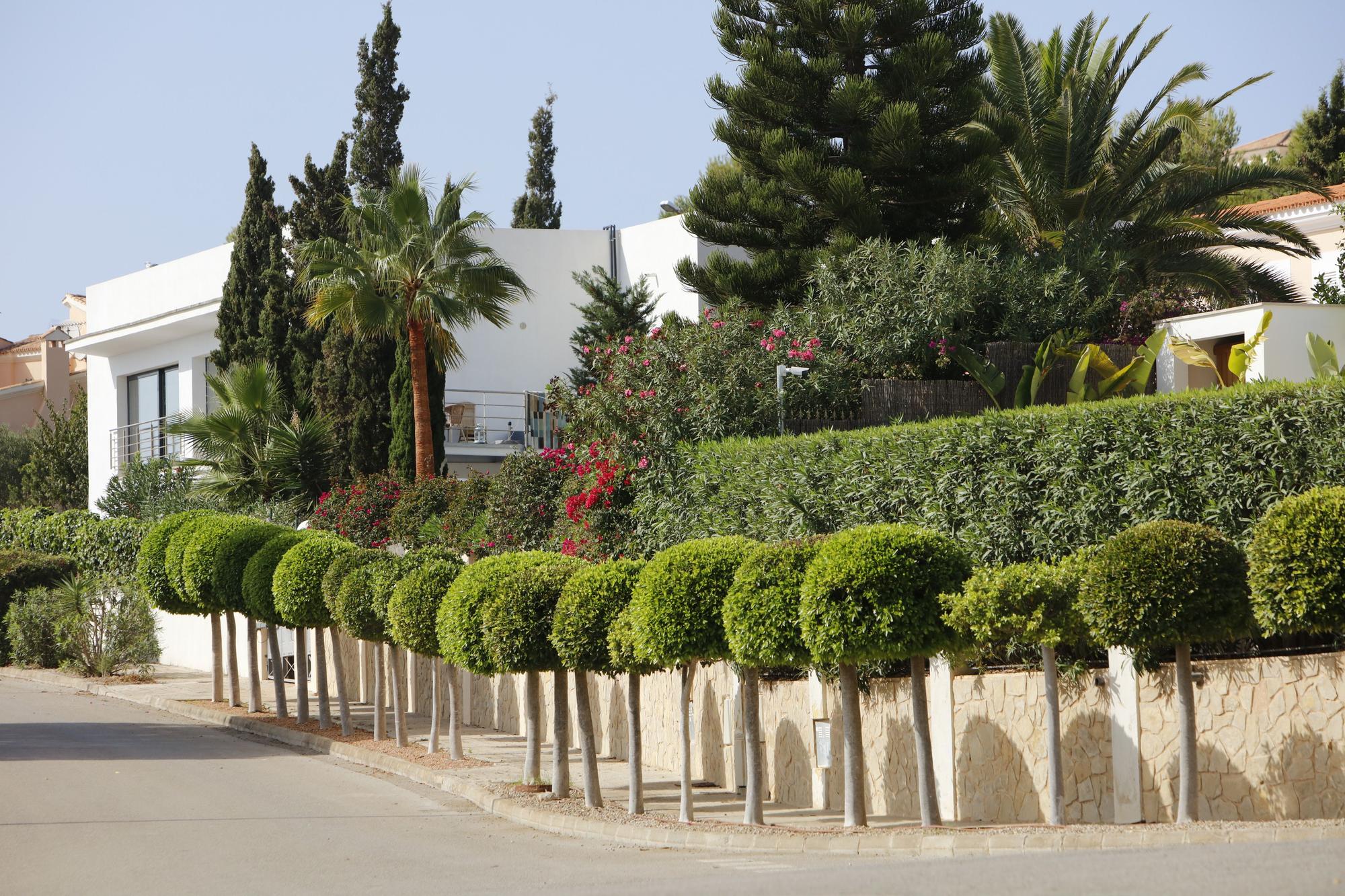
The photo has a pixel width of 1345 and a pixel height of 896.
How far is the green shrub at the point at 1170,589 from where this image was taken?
30.0 feet

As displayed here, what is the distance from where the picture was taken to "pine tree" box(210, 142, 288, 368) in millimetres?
31422

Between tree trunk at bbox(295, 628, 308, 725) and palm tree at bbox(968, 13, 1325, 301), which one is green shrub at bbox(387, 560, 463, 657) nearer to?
tree trunk at bbox(295, 628, 308, 725)

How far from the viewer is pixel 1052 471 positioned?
12.1m

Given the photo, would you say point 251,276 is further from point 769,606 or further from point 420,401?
point 769,606

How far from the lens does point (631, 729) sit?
12.8 meters

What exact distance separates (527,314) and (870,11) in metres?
13.2

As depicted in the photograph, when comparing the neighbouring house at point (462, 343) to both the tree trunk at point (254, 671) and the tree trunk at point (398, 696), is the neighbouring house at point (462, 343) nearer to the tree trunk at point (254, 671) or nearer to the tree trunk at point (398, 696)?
the tree trunk at point (254, 671)

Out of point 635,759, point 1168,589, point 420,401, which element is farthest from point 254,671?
point 1168,589

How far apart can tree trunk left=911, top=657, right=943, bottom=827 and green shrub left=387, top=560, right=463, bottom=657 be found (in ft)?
19.9

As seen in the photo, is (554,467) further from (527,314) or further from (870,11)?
(527,314)

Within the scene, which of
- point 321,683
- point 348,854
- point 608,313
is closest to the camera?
point 348,854

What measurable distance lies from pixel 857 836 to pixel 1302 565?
12.5 feet

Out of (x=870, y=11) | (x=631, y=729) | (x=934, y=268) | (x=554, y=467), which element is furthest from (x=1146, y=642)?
(x=870, y=11)

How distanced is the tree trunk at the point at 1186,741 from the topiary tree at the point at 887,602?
1.76 meters
